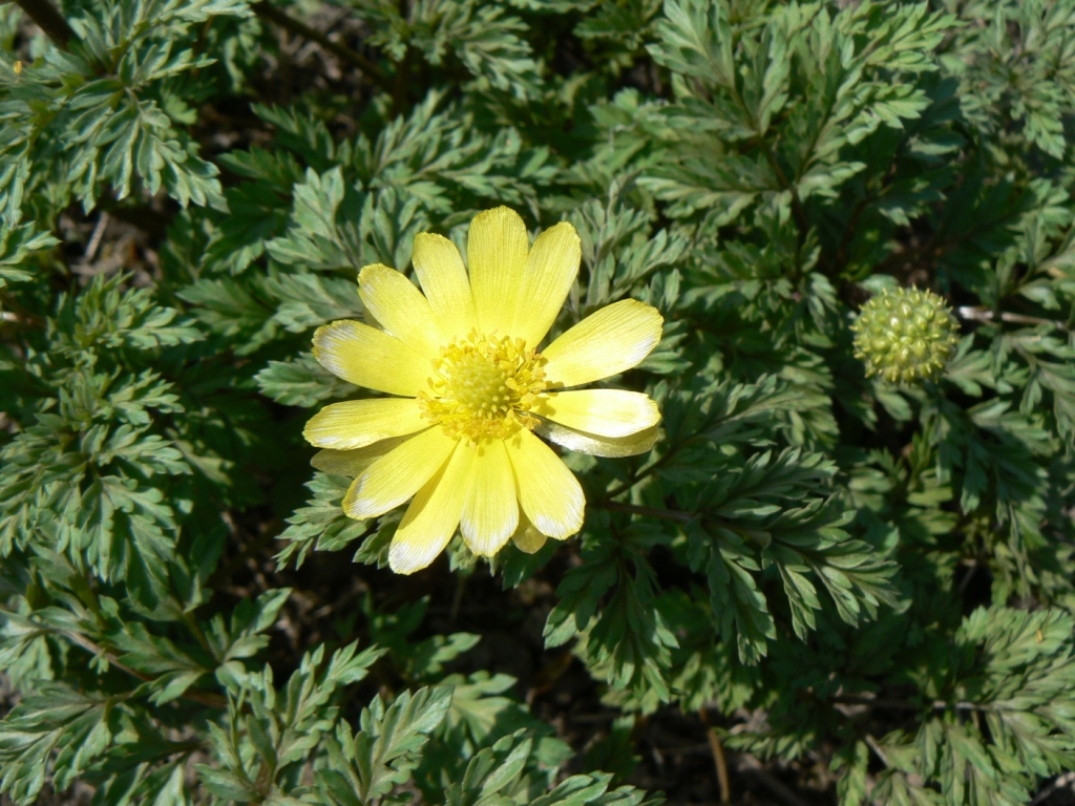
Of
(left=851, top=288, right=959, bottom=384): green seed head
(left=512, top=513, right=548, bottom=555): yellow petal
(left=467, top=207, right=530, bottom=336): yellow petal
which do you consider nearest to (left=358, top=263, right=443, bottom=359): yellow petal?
(left=467, top=207, right=530, bottom=336): yellow petal

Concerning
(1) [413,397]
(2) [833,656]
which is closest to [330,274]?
(1) [413,397]

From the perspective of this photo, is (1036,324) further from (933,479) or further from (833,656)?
(833,656)

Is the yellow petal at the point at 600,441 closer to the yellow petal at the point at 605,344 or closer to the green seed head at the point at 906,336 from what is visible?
the yellow petal at the point at 605,344

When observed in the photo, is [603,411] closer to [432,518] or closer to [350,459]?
[432,518]

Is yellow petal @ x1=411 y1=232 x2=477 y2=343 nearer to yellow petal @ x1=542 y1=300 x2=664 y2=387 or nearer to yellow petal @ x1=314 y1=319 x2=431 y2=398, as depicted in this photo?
yellow petal @ x1=314 y1=319 x2=431 y2=398

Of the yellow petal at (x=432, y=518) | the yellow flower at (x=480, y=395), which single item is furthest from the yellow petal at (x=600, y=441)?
the yellow petal at (x=432, y=518)

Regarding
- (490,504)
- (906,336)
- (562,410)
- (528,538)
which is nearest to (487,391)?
(562,410)
